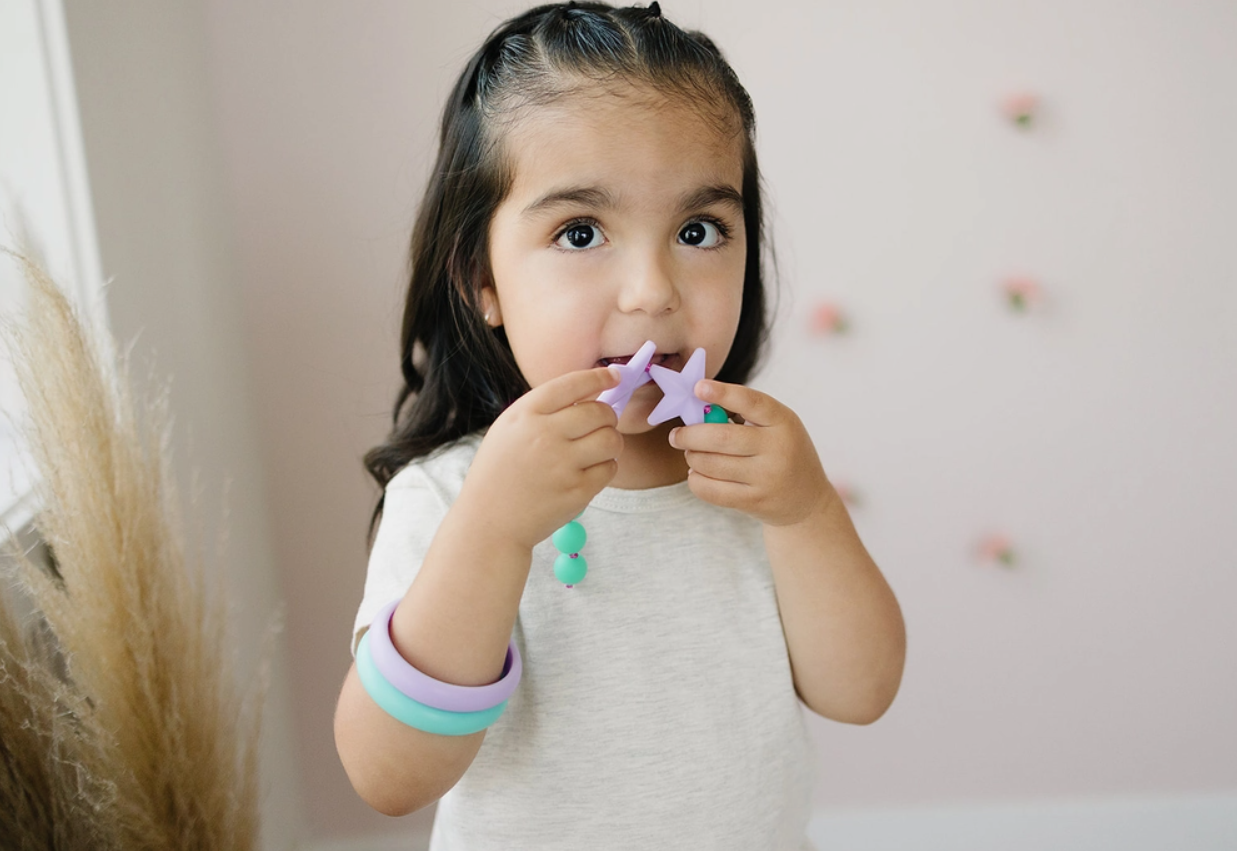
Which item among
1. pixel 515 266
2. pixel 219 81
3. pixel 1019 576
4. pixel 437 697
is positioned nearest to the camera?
pixel 437 697

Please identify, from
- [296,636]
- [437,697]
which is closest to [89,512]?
[437,697]

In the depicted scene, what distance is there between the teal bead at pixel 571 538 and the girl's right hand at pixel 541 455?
0.07m

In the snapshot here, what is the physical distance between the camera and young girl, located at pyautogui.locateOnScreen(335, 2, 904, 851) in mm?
707

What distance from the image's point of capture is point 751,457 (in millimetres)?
757

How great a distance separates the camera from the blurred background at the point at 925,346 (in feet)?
4.25

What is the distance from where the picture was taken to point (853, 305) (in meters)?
1.47

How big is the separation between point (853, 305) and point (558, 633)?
84 cm

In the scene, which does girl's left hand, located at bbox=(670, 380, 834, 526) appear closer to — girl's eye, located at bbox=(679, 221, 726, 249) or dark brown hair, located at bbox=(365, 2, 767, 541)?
girl's eye, located at bbox=(679, 221, 726, 249)

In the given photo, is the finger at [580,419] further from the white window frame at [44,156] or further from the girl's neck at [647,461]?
the white window frame at [44,156]

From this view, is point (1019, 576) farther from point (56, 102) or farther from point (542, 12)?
point (56, 102)

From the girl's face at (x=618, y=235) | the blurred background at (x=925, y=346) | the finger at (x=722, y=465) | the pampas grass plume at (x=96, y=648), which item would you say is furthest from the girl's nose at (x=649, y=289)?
the blurred background at (x=925, y=346)

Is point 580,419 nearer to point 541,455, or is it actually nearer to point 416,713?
point 541,455

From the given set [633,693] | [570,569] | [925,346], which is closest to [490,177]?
[570,569]

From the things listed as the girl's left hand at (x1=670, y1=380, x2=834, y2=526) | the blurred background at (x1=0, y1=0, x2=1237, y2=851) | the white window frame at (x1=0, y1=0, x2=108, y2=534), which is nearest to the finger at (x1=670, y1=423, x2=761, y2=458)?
the girl's left hand at (x1=670, y1=380, x2=834, y2=526)
